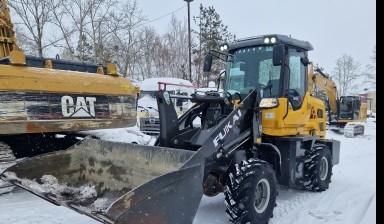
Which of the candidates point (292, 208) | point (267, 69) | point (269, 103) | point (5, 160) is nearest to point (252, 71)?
point (267, 69)

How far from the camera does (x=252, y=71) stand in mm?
5500

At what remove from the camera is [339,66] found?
206 feet

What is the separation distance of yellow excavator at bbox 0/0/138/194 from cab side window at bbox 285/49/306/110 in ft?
10.4

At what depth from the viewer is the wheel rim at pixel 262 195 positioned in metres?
4.34

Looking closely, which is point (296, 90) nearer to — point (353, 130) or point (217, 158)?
point (217, 158)

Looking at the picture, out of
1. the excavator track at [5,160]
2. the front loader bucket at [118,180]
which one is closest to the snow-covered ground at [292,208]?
the excavator track at [5,160]

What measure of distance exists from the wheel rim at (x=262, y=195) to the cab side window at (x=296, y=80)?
159 cm

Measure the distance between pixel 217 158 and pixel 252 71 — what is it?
1902 millimetres

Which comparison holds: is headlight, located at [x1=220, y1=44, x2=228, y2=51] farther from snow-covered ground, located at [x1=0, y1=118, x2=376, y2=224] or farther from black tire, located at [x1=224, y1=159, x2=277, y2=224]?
snow-covered ground, located at [x1=0, y1=118, x2=376, y2=224]

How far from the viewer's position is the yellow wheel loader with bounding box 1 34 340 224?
3.32 metres

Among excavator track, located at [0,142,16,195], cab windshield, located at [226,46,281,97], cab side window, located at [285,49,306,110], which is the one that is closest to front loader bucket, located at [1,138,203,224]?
excavator track, located at [0,142,16,195]

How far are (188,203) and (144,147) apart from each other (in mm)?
1120

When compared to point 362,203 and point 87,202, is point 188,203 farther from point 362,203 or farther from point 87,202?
point 362,203

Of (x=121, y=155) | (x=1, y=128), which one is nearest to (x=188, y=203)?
(x=121, y=155)
